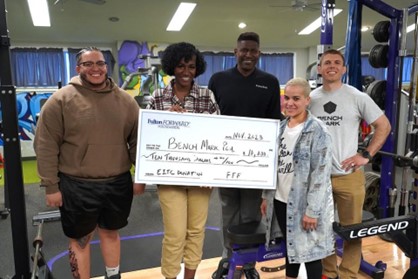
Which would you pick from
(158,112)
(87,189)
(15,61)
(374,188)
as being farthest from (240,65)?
(15,61)

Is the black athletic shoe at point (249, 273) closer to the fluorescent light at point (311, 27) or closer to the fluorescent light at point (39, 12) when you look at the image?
the fluorescent light at point (39, 12)

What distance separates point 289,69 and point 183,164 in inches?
346

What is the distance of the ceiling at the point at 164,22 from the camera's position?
5.96 meters

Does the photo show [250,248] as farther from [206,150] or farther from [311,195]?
[206,150]

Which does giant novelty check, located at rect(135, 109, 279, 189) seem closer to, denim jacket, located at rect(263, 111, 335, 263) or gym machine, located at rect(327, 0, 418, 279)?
denim jacket, located at rect(263, 111, 335, 263)

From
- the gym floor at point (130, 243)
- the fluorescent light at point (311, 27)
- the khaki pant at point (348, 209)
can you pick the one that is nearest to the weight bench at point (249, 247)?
the khaki pant at point (348, 209)

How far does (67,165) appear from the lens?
5.97 feet

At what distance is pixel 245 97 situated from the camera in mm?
2195

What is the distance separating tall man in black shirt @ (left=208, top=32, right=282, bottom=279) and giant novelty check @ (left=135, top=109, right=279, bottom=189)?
337 millimetres

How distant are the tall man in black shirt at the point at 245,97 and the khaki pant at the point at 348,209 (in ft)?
1.62

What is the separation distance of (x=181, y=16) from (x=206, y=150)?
17.8ft

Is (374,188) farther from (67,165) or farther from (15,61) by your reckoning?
(15,61)

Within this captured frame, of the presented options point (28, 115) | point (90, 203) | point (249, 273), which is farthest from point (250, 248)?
point (28, 115)

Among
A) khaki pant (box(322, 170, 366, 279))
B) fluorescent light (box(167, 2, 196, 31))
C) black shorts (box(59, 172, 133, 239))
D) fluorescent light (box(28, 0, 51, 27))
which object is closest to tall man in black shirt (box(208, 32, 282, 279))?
khaki pant (box(322, 170, 366, 279))
